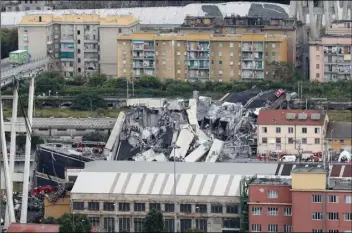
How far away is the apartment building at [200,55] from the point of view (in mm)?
18719

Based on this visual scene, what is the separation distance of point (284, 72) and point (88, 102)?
2837 millimetres

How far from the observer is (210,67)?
1889cm

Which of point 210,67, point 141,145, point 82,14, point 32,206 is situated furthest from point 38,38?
point 32,206

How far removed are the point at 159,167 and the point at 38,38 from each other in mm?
8581

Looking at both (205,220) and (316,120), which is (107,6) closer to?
(316,120)

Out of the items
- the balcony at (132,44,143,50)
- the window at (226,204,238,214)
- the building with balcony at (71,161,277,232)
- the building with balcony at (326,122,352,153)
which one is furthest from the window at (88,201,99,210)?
the balcony at (132,44,143,50)

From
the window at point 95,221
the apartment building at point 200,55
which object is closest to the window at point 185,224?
the window at point 95,221

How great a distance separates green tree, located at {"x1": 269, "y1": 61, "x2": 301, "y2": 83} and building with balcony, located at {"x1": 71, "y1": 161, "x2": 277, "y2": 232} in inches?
265

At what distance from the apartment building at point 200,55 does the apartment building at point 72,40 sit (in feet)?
2.78

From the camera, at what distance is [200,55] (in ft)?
62.2

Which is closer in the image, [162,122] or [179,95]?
[162,122]

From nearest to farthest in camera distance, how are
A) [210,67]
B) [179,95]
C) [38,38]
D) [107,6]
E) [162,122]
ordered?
[162,122], [179,95], [210,67], [38,38], [107,6]

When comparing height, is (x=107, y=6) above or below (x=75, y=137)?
above

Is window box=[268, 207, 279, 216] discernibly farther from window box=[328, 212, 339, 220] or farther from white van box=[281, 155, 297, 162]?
white van box=[281, 155, 297, 162]
